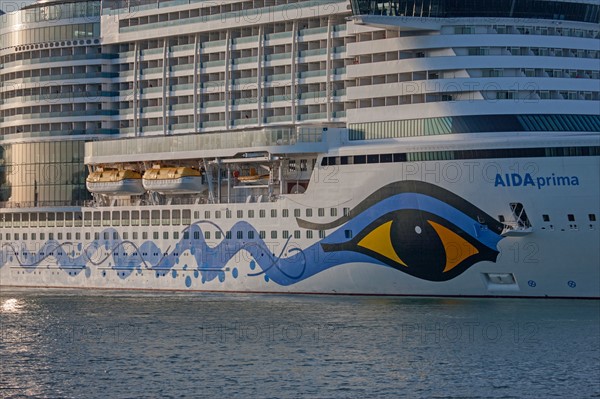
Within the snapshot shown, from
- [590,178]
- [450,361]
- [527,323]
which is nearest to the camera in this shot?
[450,361]

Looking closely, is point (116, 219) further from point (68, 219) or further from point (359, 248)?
point (359, 248)

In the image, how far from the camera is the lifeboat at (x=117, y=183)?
204 feet

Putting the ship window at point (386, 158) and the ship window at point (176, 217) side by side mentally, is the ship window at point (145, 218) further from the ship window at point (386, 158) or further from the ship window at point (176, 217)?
the ship window at point (386, 158)

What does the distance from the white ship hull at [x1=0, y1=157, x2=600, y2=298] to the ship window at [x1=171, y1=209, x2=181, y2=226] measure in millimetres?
133

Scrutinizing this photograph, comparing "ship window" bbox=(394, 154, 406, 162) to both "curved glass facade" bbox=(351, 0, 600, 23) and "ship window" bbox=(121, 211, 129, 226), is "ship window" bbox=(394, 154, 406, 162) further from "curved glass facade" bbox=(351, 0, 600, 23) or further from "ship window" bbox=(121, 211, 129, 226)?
"ship window" bbox=(121, 211, 129, 226)

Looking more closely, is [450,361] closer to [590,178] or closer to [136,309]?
[590,178]

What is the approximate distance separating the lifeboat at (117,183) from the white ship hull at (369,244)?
83cm

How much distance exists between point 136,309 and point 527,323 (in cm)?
1561

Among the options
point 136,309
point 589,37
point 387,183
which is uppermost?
point 589,37

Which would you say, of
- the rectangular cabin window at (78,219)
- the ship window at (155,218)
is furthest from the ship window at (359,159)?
the rectangular cabin window at (78,219)

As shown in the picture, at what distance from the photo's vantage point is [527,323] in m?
46.9

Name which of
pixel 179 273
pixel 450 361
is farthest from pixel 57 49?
pixel 450 361

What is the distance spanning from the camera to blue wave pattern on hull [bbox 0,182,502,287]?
51688 mm

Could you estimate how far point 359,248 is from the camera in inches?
2121
